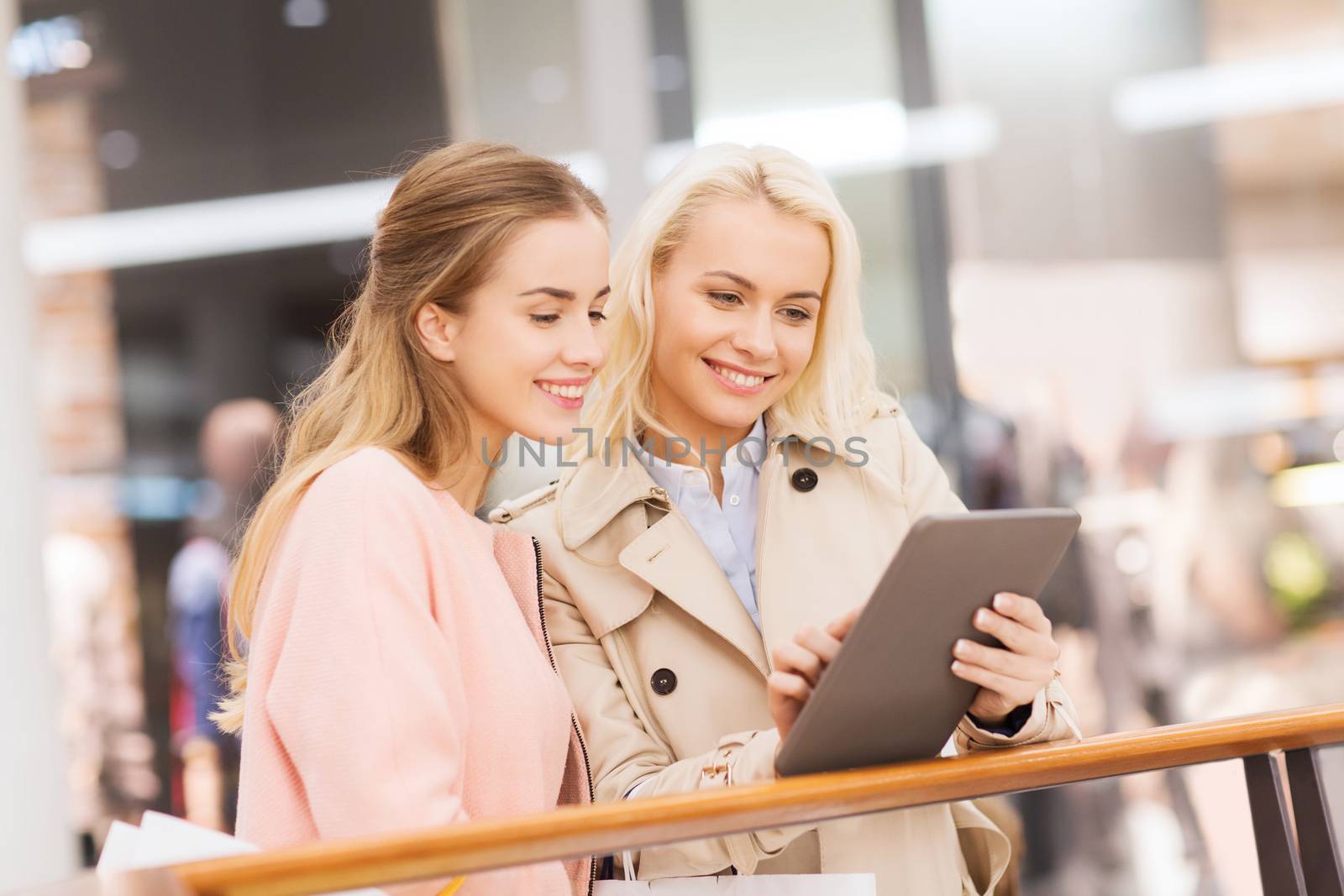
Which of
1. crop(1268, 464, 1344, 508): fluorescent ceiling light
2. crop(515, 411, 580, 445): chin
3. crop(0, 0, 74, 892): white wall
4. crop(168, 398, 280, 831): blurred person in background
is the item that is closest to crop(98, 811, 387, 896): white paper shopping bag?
crop(515, 411, 580, 445): chin

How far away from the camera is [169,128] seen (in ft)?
15.0

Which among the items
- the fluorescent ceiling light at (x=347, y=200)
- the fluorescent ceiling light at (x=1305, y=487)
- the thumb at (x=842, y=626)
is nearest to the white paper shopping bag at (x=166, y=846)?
the thumb at (x=842, y=626)

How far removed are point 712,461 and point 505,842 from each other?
0.96m

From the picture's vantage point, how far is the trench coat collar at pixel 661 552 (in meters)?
1.66

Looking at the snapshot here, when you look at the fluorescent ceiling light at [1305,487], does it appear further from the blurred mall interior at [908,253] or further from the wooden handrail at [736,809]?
the wooden handrail at [736,809]

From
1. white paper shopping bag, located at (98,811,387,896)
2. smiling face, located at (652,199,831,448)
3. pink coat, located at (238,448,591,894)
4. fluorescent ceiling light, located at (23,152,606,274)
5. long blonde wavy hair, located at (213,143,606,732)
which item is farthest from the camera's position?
fluorescent ceiling light, located at (23,152,606,274)

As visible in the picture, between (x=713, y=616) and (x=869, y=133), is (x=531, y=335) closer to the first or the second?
(x=713, y=616)

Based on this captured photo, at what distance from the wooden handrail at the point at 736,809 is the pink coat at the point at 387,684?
273 mm

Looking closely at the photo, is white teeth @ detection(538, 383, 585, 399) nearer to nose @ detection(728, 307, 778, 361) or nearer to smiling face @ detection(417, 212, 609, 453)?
smiling face @ detection(417, 212, 609, 453)

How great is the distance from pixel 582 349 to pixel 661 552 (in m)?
0.30

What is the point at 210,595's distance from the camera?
4293 mm

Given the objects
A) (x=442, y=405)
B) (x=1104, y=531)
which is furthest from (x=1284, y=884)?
(x=1104, y=531)

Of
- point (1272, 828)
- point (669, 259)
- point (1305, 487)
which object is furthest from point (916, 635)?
point (1305, 487)

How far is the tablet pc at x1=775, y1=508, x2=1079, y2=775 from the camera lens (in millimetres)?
1129
